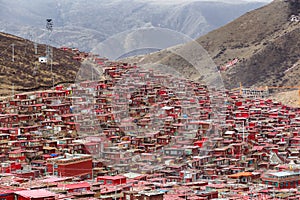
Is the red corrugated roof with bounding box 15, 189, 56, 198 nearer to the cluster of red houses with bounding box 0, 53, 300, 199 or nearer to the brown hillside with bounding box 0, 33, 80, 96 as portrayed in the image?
the cluster of red houses with bounding box 0, 53, 300, 199

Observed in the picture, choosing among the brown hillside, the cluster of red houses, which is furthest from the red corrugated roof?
the brown hillside

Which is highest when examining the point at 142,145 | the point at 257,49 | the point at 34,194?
the point at 257,49

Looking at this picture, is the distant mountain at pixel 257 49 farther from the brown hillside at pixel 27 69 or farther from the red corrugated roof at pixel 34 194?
the red corrugated roof at pixel 34 194

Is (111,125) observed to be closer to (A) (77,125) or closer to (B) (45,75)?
(A) (77,125)

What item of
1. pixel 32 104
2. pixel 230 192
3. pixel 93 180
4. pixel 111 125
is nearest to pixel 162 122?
pixel 111 125

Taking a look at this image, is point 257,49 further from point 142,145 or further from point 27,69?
point 142,145

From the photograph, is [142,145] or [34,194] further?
[142,145]

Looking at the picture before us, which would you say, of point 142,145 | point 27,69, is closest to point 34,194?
point 142,145
